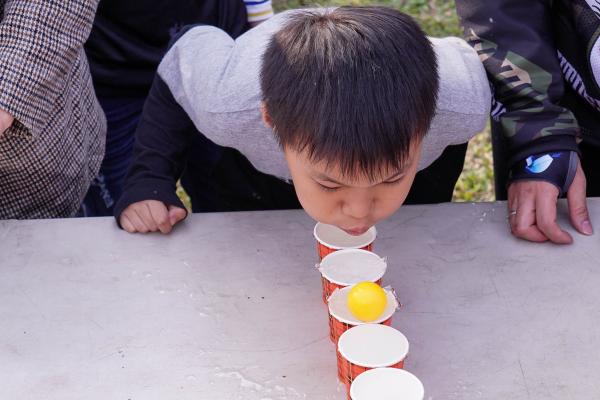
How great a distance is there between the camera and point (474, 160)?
3348mm

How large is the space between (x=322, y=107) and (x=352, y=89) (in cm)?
5

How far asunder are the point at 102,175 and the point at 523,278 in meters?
1.15

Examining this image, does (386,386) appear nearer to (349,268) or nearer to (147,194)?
(349,268)

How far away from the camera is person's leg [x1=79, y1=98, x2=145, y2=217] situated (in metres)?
2.08

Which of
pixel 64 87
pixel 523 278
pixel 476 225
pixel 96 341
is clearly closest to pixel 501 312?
pixel 523 278

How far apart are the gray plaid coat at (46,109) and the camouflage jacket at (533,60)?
797mm

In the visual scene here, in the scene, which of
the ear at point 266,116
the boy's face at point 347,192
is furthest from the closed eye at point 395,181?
the ear at point 266,116

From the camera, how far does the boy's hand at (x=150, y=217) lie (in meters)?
1.53

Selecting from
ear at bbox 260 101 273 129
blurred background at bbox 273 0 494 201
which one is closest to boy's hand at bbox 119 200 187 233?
ear at bbox 260 101 273 129

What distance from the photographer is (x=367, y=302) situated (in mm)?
1126

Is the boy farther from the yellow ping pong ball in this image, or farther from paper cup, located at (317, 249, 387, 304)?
the yellow ping pong ball

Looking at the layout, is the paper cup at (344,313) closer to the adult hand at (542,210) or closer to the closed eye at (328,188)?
the closed eye at (328,188)

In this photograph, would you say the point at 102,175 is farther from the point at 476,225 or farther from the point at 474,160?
the point at 474,160

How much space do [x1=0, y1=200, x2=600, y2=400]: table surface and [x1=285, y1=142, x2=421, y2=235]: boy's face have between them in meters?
0.16
